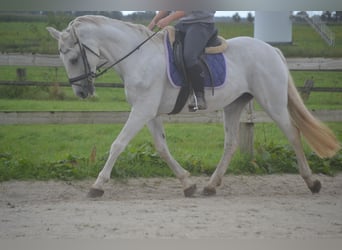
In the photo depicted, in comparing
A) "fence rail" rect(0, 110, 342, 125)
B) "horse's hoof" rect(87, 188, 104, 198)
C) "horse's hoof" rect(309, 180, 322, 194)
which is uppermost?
"fence rail" rect(0, 110, 342, 125)

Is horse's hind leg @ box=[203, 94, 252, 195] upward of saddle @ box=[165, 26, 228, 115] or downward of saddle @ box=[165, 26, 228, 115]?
downward

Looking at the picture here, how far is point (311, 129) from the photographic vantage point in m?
5.21

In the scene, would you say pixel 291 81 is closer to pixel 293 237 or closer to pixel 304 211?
pixel 304 211

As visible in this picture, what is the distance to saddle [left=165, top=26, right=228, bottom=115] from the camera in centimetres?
485

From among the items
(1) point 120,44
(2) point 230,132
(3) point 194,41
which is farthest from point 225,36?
(1) point 120,44

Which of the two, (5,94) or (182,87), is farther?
(5,94)

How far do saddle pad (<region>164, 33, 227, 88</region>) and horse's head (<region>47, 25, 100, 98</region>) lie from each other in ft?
1.75

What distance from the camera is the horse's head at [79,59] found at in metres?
4.71

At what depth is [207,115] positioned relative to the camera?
20.1ft

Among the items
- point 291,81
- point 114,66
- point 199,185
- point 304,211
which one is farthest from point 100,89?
point 304,211

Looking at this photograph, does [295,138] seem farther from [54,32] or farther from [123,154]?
[54,32]

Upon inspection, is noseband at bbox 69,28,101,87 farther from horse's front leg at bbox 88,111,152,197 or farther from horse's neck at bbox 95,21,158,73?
horse's front leg at bbox 88,111,152,197

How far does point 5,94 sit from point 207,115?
1841mm

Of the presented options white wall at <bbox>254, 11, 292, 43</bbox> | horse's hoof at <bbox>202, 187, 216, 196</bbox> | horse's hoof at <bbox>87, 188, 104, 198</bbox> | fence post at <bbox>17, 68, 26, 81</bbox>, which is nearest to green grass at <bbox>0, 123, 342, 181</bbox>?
fence post at <bbox>17, 68, 26, 81</bbox>
